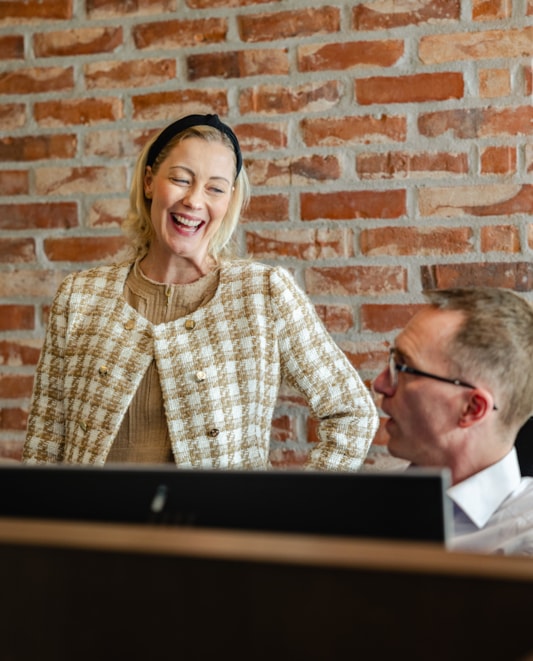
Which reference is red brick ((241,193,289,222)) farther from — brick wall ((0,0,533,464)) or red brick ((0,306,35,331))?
red brick ((0,306,35,331))

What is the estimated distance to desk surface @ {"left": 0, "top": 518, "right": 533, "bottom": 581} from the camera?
1.64 feet

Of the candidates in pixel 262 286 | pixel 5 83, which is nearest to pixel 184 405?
pixel 262 286

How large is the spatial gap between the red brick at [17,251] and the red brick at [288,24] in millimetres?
763

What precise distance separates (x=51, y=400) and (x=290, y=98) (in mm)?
897

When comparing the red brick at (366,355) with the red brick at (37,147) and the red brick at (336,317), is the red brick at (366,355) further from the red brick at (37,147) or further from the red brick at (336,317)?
the red brick at (37,147)

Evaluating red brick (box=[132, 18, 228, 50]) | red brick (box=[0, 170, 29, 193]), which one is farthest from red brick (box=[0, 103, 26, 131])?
red brick (box=[132, 18, 228, 50])

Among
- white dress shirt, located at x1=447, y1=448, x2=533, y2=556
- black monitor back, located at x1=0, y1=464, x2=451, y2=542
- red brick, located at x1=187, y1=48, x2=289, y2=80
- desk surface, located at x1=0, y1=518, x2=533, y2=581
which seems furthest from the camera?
red brick, located at x1=187, y1=48, x2=289, y2=80

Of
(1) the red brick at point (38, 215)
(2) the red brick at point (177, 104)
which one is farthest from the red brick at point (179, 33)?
(1) the red brick at point (38, 215)

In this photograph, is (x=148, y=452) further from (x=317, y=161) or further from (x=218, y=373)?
(x=317, y=161)

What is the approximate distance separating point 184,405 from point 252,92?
0.82m

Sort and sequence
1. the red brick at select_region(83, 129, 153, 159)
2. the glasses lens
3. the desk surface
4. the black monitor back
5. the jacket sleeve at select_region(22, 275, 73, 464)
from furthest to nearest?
the red brick at select_region(83, 129, 153, 159) < the jacket sleeve at select_region(22, 275, 73, 464) < the glasses lens < the black monitor back < the desk surface

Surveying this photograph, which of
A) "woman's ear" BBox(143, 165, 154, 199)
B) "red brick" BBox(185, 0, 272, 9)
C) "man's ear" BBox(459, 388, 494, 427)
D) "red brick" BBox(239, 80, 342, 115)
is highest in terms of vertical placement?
"red brick" BBox(185, 0, 272, 9)

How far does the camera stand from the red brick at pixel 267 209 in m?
2.10

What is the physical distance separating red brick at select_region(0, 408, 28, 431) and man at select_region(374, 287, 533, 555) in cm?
126
